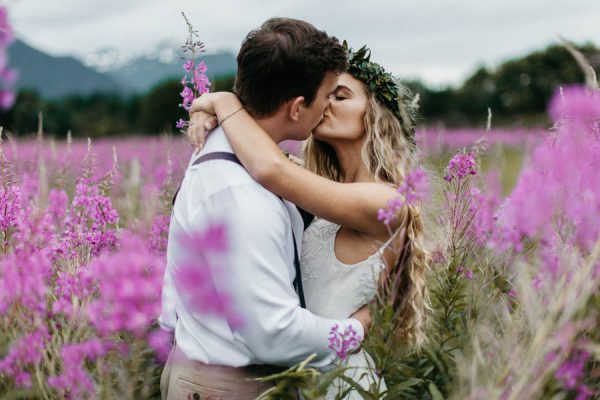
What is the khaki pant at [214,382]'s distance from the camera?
2568 mm

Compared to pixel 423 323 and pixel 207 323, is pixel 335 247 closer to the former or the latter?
pixel 423 323

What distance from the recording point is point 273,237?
239 cm

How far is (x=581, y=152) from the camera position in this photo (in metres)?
2.05

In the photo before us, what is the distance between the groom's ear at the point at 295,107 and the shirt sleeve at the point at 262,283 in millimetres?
405

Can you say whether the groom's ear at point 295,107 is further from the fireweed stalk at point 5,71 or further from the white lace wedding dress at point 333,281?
the fireweed stalk at point 5,71

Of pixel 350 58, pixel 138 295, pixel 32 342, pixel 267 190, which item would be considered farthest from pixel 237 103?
pixel 138 295

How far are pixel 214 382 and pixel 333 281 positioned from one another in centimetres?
78

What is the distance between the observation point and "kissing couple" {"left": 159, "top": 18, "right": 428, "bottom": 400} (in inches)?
93.5

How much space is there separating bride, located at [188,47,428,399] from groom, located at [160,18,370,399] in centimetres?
10

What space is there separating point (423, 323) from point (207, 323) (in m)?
1.14

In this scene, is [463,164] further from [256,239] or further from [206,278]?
[206,278]

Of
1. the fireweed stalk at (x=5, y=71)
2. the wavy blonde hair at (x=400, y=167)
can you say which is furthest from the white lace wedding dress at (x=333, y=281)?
the fireweed stalk at (x=5, y=71)

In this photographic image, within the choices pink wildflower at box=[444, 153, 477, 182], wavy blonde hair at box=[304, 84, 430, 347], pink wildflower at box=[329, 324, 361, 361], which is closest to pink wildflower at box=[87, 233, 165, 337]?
pink wildflower at box=[329, 324, 361, 361]

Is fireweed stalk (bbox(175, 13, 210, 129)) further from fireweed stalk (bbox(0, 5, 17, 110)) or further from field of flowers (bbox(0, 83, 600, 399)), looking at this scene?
fireweed stalk (bbox(0, 5, 17, 110))
